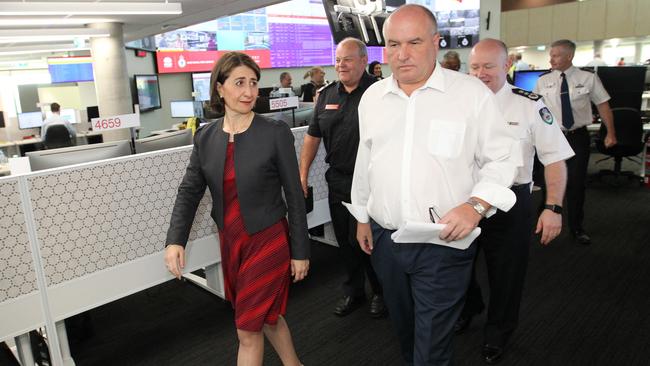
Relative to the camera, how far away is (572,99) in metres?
3.72

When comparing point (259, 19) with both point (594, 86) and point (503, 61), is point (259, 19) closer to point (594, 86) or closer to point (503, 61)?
point (594, 86)

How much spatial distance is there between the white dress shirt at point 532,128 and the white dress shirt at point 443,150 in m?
0.57

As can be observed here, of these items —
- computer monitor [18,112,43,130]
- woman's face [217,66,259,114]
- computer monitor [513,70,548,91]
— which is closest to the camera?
woman's face [217,66,259,114]

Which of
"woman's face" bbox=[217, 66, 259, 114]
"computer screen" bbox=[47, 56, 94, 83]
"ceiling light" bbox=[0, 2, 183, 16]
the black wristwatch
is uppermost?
"ceiling light" bbox=[0, 2, 183, 16]

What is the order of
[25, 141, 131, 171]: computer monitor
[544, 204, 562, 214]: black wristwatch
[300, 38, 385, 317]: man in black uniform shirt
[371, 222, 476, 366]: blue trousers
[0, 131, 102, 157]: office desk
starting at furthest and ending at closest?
[0, 131, 102, 157]: office desk, [300, 38, 385, 317]: man in black uniform shirt, [25, 141, 131, 171]: computer monitor, [544, 204, 562, 214]: black wristwatch, [371, 222, 476, 366]: blue trousers

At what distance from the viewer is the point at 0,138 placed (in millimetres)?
8500

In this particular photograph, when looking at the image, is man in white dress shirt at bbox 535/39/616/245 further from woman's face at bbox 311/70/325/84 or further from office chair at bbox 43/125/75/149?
office chair at bbox 43/125/75/149

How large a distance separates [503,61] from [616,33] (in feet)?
36.7

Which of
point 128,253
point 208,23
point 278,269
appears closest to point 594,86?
point 278,269

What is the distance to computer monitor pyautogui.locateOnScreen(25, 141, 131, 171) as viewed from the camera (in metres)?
2.30

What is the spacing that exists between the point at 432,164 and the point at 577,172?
9.44 ft

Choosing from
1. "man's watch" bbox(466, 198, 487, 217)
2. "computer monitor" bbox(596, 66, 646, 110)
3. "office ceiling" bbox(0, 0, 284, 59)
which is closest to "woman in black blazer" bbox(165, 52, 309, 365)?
"man's watch" bbox(466, 198, 487, 217)

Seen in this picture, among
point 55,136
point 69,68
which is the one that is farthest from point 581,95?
point 69,68

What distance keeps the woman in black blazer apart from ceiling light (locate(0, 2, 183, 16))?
14.0 feet
